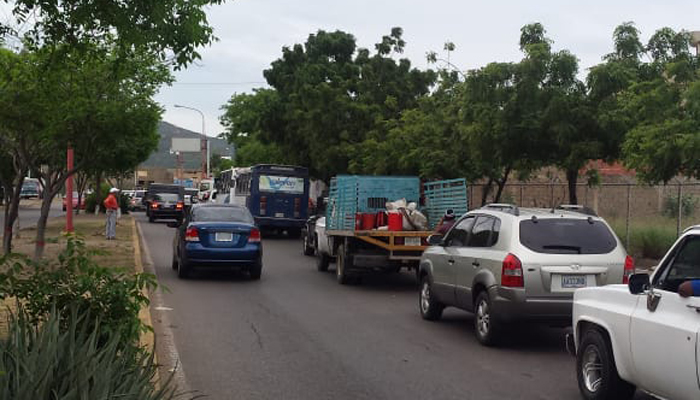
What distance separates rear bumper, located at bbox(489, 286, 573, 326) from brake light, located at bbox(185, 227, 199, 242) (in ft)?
30.8

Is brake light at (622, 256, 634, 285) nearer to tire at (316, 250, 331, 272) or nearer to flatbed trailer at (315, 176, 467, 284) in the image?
flatbed trailer at (315, 176, 467, 284)

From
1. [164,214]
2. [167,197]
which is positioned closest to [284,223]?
[164,214]

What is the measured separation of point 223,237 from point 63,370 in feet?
41.4

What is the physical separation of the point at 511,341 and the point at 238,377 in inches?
148

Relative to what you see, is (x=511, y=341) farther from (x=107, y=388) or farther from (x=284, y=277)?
(x=284, y=277)

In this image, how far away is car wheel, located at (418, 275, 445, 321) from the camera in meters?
12.4

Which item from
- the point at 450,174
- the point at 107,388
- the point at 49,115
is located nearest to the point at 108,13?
the point at 107,388

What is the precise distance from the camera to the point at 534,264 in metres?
9.91

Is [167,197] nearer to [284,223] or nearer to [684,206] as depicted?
[284,223]

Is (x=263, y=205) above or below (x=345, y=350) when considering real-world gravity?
above

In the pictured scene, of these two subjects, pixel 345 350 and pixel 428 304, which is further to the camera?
pixel 428 304

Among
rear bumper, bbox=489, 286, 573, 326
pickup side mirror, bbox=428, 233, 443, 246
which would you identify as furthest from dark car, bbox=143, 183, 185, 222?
rear bumper, bbox=489, 286, 573, 326

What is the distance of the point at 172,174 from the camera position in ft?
525

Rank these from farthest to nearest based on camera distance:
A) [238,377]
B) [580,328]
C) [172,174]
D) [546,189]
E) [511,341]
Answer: [172,174]
[546,189]
[511,341]
[238,377]
[580,328]
